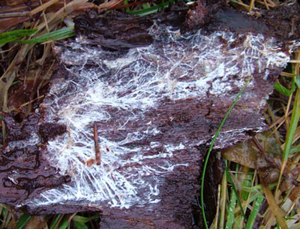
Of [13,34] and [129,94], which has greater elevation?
[13,34]

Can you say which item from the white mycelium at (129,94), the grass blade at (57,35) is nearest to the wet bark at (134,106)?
the white mycelium at (129,94)

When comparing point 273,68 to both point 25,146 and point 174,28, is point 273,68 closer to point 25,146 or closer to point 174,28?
point 174,28

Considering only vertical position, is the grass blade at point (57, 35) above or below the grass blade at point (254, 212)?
above

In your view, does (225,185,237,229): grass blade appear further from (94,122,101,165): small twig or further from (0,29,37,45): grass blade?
(0,29,37,45): grass blade

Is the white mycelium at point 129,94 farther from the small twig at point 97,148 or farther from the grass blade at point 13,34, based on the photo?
the grass blade at point 13,34

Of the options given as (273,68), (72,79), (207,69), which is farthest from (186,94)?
(72,79)

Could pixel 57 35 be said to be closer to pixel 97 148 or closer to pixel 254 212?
pixel 97 148

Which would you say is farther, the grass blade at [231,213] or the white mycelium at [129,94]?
the grass blade at [231,213]

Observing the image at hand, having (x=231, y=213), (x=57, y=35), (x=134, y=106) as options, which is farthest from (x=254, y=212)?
(x=57, y=35)
